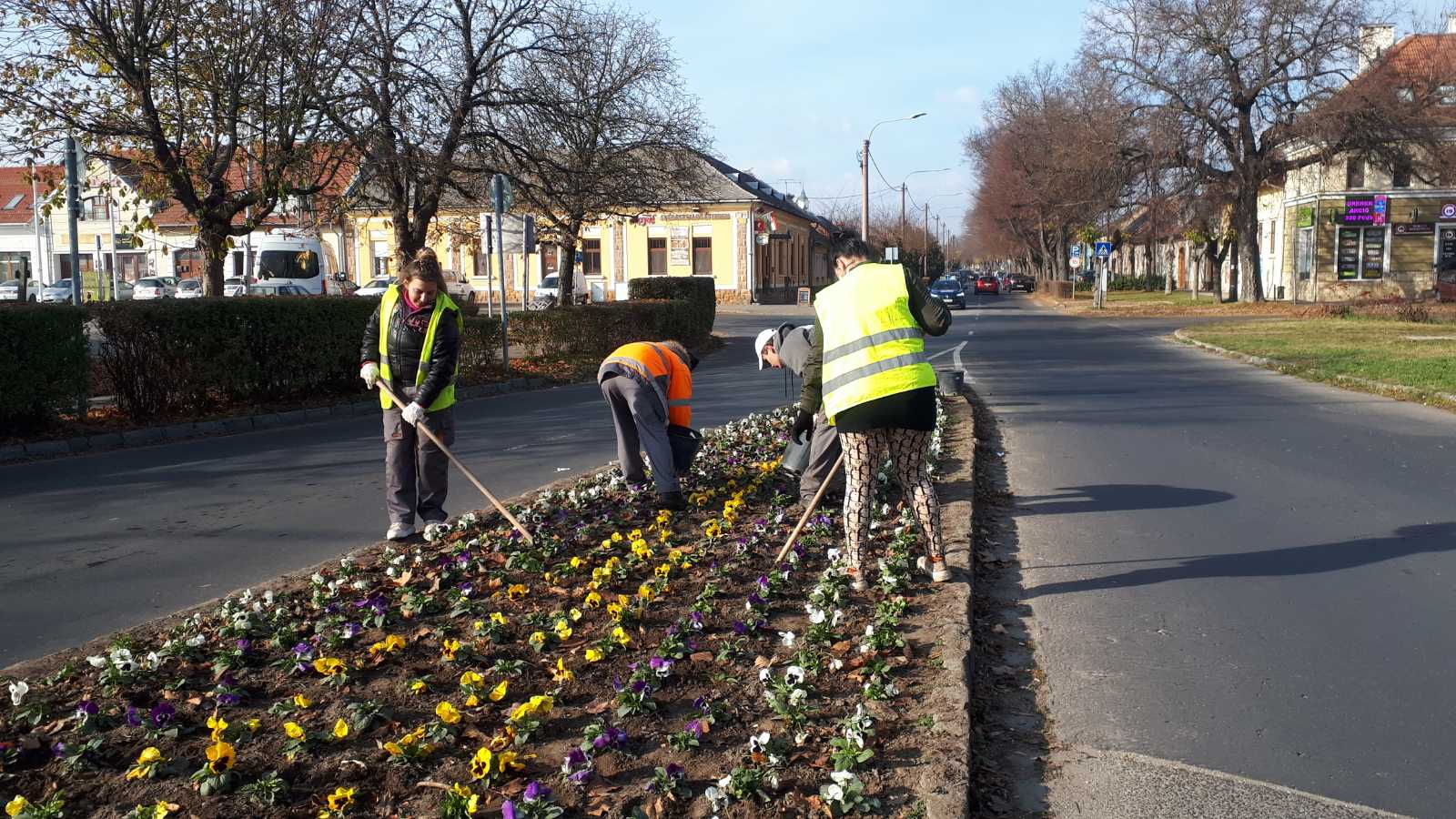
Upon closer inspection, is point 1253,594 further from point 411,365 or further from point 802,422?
point 411,365

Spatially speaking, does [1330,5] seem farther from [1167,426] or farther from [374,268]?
[374,268]

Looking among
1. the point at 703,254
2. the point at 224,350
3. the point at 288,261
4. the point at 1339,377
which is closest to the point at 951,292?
the point at 703,254

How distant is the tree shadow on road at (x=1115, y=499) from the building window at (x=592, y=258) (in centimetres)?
4719

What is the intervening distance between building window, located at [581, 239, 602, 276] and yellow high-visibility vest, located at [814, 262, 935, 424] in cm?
4974

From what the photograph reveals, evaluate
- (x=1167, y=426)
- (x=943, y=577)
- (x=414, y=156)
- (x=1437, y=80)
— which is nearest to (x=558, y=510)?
(x=943, y=577)

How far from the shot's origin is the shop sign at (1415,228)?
46.8 m

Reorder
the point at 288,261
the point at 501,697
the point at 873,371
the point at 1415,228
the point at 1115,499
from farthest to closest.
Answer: the point at 1415,228 → the point at 288,261 → the point at 1115,499 → the point at 873,371 → the point at 501,697

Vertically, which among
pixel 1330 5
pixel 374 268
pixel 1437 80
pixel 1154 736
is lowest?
pixel 1154 736

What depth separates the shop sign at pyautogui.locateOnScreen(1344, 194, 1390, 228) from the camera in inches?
1839

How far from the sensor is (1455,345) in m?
21.6

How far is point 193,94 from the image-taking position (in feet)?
51.4

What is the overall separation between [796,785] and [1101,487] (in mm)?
5835

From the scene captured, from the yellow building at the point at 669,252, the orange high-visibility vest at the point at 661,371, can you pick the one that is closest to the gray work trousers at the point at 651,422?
the orange high-visibility vest at the point at 661,371

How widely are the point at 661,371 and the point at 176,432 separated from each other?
281 inches
